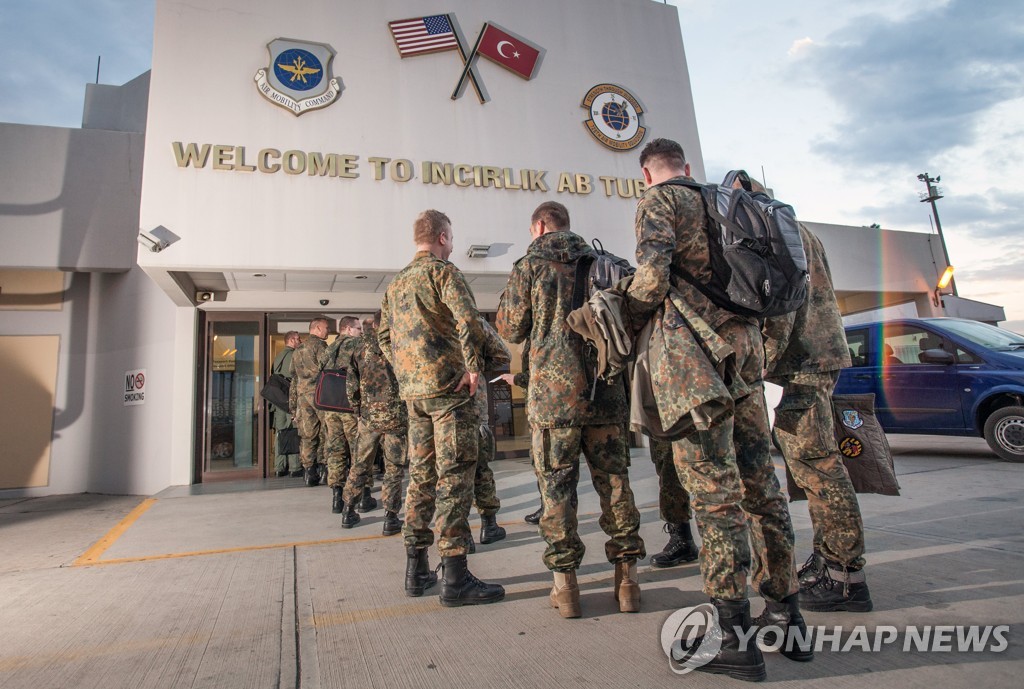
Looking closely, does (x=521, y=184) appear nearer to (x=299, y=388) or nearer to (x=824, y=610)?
(x=299, y=388)

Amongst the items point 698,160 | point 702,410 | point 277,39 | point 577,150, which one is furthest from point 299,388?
point 698,160

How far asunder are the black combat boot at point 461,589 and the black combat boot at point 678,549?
2.94ft

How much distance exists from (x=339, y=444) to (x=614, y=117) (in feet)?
20.0

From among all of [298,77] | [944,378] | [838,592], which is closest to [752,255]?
[838,592]

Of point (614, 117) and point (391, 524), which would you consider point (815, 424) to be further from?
point (614, 117)

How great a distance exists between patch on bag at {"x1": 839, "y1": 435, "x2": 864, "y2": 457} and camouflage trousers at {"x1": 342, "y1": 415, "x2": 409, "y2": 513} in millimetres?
2767

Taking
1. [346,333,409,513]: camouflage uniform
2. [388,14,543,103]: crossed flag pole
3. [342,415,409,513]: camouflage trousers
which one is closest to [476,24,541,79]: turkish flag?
[388,14,543,103]: crossed flag pole

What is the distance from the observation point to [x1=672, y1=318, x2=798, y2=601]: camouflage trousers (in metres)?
1.74

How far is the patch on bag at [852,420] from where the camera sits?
243 cm

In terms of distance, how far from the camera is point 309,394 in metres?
6.58

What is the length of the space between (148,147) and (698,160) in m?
7.23

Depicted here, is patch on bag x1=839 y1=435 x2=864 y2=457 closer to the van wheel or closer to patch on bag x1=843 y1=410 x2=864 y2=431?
patch on bag x1=843 y1=410 x2=864 y2=431

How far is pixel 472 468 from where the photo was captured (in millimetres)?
2709

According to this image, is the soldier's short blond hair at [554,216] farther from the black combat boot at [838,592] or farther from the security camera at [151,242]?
the security camera at [151,242]
